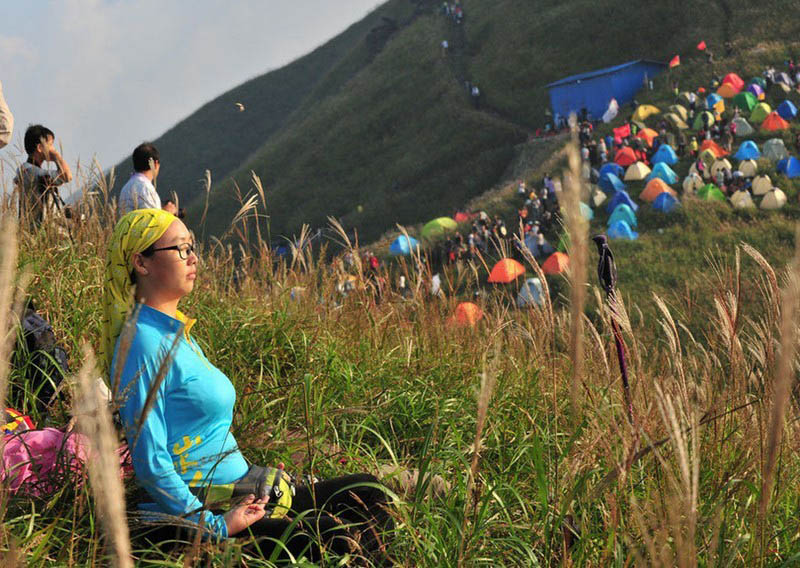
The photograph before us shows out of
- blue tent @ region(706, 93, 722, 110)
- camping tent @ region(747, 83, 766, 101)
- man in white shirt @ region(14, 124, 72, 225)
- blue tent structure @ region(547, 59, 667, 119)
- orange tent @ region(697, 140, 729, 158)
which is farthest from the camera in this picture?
blue tent structure @ region(547, 59, 667, 119)

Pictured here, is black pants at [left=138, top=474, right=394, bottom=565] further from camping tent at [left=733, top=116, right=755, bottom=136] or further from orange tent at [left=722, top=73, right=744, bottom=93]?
orange tent at [left=722, top=73, right=744, bottom=93]

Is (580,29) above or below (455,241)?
above

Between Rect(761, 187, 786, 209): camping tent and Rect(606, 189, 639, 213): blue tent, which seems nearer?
Rect(761, 187, 786, 209): camping tent

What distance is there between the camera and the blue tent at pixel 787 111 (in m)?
25.6

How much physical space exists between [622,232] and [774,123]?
8.35m

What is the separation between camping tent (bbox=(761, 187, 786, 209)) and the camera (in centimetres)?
2009

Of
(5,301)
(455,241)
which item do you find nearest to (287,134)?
(455,241)

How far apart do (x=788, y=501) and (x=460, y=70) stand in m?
46.8

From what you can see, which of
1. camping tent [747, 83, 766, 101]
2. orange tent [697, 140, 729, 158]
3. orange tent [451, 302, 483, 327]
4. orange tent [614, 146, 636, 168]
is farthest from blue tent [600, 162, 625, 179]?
orange tent [451, 302, 483, 327]

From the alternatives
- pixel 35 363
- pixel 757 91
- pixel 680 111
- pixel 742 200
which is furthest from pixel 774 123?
pixel 35 363

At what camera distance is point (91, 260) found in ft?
11.7

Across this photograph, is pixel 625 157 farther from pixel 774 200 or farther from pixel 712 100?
pixel 774 200

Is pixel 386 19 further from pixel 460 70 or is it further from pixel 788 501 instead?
pixel 788 501

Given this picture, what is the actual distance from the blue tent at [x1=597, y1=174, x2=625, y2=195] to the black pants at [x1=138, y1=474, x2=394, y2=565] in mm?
22615
